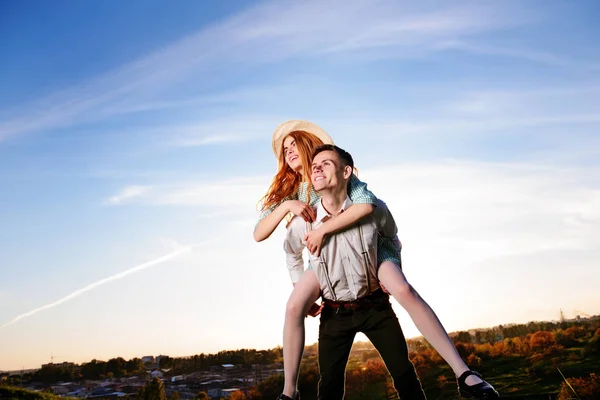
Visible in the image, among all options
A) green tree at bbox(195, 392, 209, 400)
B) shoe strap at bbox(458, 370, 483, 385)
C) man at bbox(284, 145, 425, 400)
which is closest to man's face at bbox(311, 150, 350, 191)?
man at bbox(284, 145, 425, 400)

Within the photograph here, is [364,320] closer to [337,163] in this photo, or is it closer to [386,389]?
[337,163]

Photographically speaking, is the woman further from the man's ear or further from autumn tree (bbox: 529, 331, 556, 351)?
autumn tree (bbox: 529, 331, 556, 351)

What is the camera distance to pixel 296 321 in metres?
4.07

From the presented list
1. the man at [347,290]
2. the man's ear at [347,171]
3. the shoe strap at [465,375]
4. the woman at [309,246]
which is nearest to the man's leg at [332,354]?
the man at [347,290]

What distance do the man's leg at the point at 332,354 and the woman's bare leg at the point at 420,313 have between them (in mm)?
458

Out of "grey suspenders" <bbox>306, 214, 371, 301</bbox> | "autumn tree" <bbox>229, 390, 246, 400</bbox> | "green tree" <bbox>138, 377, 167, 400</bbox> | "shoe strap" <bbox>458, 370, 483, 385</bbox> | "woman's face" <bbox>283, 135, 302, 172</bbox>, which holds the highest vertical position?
"woman's face" <bbox>283, 135, 302, 172</bbox>

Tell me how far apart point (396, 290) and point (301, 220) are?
0.83 m

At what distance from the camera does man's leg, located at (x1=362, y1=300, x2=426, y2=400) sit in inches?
157

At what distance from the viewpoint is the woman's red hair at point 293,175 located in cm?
445

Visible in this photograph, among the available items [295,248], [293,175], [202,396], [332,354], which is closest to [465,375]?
[332,354]

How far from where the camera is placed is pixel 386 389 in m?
11.2

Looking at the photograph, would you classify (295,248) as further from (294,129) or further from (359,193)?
(294,129)

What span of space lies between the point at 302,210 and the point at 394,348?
111cm

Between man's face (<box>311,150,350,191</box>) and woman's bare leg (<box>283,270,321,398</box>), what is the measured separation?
62 cm
